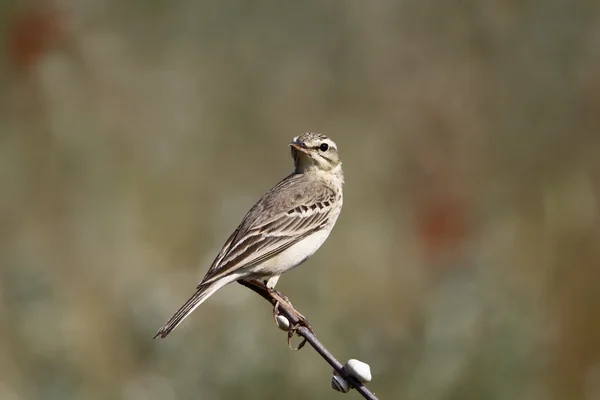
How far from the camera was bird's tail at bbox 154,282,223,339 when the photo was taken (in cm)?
400

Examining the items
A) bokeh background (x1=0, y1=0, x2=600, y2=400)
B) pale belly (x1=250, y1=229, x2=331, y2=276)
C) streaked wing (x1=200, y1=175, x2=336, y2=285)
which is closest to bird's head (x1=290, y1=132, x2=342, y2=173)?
streaked wing (x1=200, y1=175, x2=336, y2=285)

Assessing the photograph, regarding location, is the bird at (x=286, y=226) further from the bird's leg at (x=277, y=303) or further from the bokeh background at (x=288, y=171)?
the bokeh background at (x=288, y=171)

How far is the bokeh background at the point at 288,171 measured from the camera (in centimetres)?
583

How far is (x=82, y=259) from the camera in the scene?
23.7ft

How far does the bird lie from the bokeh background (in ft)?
2.90

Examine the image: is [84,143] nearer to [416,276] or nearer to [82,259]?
[82,259]

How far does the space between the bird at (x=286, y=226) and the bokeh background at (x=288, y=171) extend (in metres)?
0.88

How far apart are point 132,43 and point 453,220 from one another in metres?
3.62

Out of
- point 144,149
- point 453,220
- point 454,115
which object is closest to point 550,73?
point 454,115

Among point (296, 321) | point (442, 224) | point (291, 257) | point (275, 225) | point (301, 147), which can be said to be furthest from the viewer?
point (442, 224)

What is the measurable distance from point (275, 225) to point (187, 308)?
3.54 ft

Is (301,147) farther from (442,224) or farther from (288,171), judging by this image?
(288,171)

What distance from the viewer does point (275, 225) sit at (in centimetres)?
512

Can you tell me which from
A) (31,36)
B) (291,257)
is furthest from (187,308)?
(31,36)
